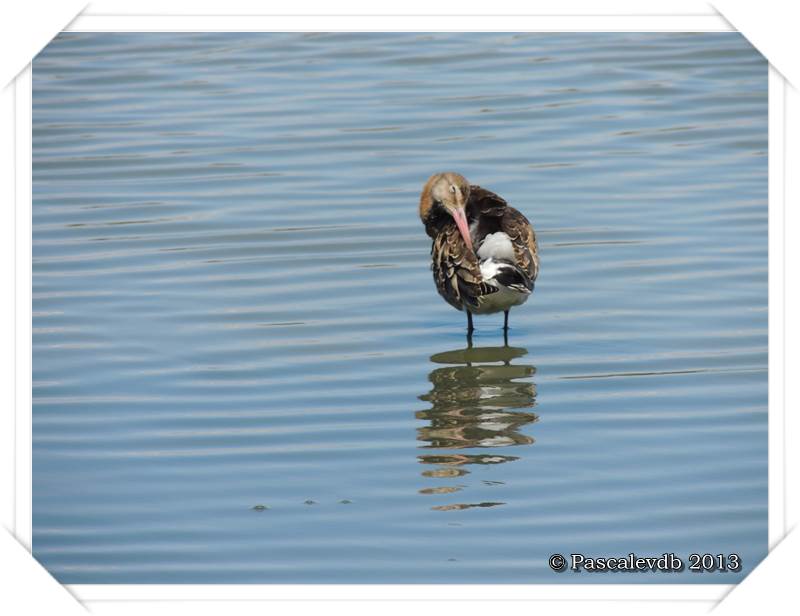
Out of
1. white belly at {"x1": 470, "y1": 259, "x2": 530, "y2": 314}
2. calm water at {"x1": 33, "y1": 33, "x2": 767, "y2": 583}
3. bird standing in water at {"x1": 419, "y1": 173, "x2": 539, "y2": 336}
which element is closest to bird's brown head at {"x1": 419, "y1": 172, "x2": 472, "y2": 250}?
bird standing in water at {"x1": 419, "y1": 173, "x2": 539, "y2": 336}

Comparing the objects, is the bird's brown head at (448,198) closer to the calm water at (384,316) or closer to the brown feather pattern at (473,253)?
the brown feather pattern at (473,253)

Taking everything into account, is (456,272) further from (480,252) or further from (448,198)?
(448,198)

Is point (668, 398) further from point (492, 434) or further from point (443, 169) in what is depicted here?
point (443, 169)

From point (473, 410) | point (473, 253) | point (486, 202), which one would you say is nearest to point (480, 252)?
point (473, 253)

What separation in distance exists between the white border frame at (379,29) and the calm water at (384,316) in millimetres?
105

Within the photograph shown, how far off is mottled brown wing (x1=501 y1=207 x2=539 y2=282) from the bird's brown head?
0.95ft

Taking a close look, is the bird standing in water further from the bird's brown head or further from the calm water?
the calm water

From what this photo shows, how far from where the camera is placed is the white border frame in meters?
6.09

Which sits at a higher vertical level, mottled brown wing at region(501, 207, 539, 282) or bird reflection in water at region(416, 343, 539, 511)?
mottled brown wing at region(501, 207, 539, 282)

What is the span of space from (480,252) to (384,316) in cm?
80

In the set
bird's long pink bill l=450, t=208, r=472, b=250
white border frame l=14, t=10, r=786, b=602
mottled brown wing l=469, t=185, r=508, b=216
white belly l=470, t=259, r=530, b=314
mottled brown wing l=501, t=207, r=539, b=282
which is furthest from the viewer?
mottled brown wing l=469, t=185, r=508, b=216

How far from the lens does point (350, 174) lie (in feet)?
41.5

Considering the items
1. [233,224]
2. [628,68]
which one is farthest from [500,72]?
[233,224]

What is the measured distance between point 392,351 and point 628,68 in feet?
24.5
